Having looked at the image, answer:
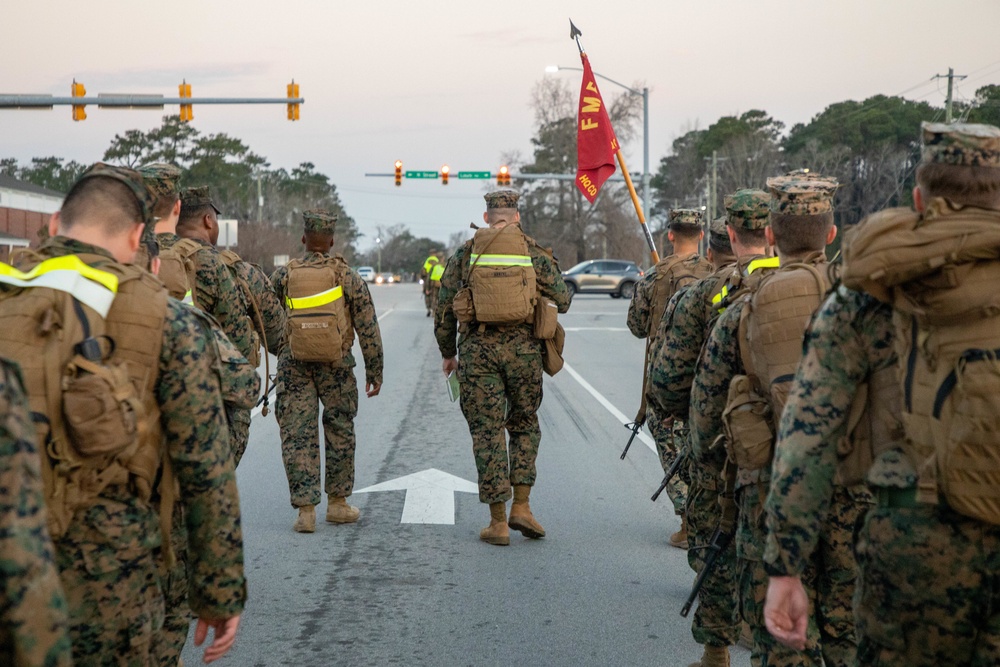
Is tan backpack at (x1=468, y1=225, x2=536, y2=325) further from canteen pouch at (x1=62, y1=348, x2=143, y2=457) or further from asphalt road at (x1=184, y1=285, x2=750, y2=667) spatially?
canteen pouch at (x1=62, y1=348, x2=143, y2=457)

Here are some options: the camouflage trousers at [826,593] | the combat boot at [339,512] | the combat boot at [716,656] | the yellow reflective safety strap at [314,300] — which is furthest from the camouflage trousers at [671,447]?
the camouflage trousers at [826,593]

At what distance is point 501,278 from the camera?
7.05 m

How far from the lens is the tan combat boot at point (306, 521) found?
289 inches

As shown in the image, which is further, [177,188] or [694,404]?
[177,188]

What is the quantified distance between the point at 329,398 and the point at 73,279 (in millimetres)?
4915

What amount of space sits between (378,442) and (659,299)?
4.47 metres

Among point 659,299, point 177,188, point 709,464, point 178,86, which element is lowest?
point 709,464

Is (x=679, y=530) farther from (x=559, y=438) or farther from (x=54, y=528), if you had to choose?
(x=54, y=528)

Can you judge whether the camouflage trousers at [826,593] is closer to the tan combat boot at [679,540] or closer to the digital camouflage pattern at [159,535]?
the digital camouflage pattern at [159,535]

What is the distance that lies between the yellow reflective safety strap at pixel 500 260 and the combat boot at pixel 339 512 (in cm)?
192

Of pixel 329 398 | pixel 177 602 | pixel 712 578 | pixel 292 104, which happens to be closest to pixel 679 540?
pixel 712 578

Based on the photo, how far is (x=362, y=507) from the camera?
8141 millimetres

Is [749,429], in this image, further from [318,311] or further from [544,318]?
[318,311]

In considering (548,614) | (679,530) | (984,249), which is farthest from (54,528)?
(679,530)
